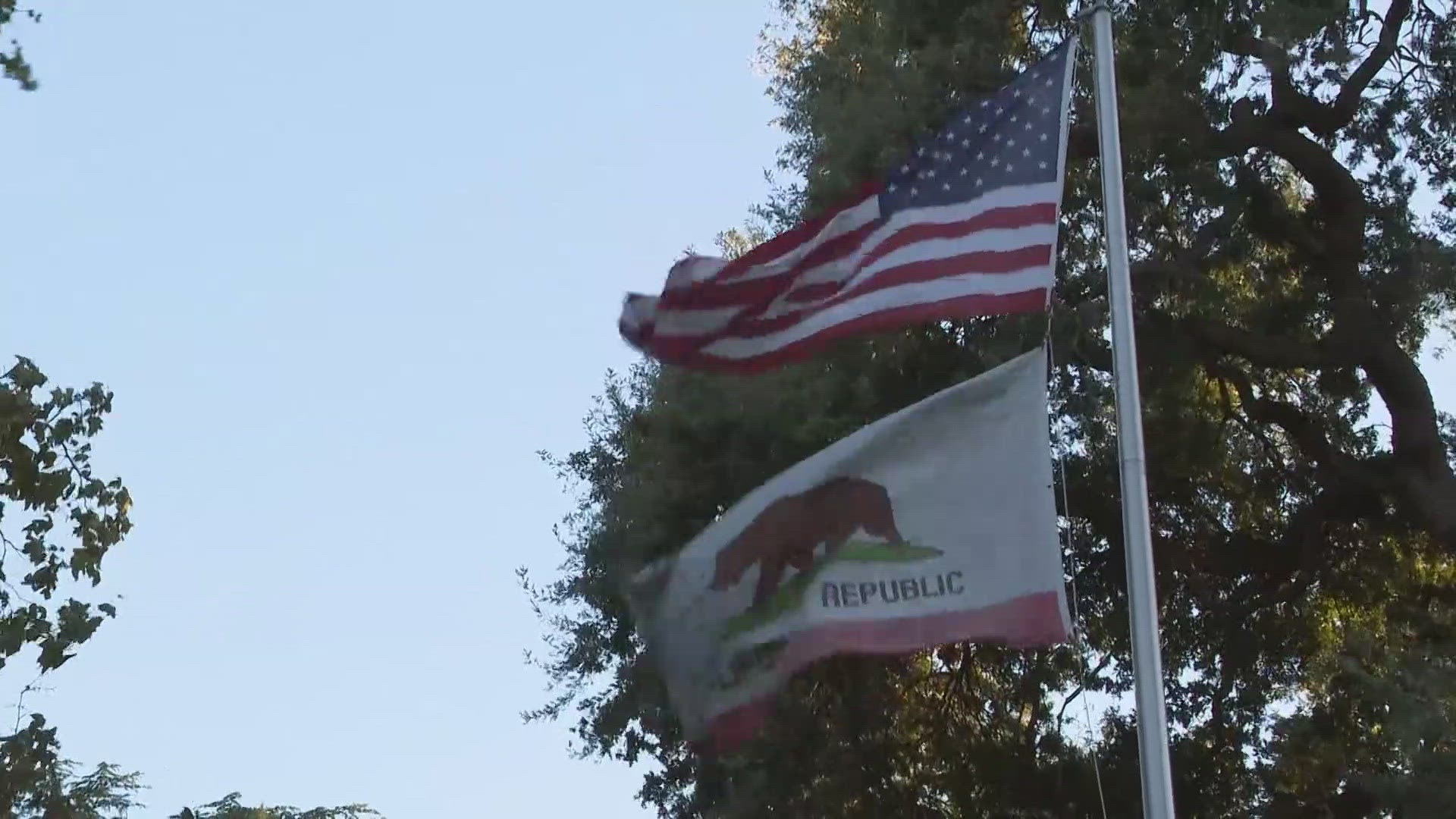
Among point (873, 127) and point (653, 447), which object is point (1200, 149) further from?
point (653, 447)

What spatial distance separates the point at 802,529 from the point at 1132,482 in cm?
158

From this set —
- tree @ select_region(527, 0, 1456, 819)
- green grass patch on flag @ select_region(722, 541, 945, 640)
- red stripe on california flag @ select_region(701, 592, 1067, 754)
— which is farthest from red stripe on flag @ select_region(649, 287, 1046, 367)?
tree @ select_region(527, 0, 1456, 819)

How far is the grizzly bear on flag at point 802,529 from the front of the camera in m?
9.55

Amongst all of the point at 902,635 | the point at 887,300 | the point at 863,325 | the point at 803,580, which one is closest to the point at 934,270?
the point at 887,300

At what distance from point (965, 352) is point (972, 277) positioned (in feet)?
26.8

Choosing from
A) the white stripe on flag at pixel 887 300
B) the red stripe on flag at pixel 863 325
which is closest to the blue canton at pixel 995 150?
the white stripe on flag at pixel 887 300

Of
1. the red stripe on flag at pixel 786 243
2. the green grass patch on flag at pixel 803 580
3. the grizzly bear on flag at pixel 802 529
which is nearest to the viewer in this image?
the green grass patch on flag at pixel 803 580

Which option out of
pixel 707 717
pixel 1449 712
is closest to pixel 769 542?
pixel 707 717

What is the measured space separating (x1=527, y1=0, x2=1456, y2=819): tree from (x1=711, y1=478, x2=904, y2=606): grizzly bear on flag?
761 centimetres

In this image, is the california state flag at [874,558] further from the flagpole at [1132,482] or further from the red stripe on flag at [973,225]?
the red stripe on flag at [973,225]

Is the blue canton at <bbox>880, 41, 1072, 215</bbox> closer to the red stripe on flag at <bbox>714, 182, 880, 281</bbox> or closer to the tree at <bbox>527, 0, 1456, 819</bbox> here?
the red stripe on flag at <bbox>714, 182, 880, 281</bbox>

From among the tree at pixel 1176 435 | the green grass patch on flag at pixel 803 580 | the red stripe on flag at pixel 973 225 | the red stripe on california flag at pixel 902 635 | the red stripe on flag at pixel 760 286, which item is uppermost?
the tree at pixel 1176 435

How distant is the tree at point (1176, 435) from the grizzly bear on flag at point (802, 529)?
25.0 feet

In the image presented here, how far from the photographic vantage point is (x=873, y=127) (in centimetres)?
1784
